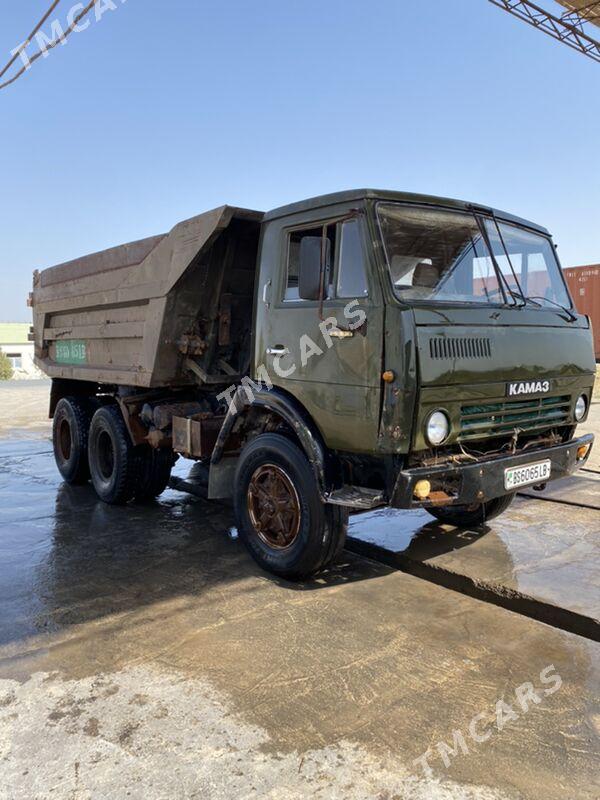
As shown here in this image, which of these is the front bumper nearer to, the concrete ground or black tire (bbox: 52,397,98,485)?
A: the concrete ground

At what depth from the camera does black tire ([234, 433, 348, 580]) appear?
153 inches

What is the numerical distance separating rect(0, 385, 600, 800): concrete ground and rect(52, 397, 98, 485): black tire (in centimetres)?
188

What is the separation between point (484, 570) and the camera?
419 cm

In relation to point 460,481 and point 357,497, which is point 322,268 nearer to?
point 357,497

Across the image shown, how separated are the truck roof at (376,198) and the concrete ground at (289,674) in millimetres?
2451

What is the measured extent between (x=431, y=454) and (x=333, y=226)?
5.06 ft

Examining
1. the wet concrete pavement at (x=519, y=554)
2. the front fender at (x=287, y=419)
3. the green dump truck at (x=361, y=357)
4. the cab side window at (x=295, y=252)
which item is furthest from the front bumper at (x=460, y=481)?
the cab side window at (x=295, y=252)

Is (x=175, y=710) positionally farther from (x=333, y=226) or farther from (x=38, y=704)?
→ (x=333, y=226)

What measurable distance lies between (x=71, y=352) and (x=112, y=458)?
4.90ft

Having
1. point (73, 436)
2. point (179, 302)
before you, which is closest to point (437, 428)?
point (179, 302)

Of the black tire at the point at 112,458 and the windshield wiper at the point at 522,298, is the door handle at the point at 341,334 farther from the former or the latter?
the black tire at the point at 112,458

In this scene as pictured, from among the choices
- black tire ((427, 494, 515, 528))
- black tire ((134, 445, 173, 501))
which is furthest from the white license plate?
black tire ((134, 445, 173, 501))

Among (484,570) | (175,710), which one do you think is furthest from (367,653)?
(484,570)

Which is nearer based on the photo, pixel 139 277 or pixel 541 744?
pixel 541 744
